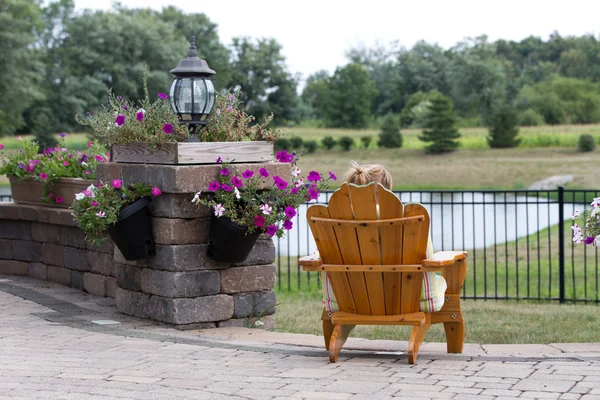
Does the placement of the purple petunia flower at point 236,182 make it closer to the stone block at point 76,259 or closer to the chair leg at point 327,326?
the chair leg at point 327,326

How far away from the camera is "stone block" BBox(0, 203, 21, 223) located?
8.17m

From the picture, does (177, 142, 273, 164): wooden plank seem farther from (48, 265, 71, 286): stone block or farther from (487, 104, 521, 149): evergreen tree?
(487, 104, 521, 149): evergreen tree

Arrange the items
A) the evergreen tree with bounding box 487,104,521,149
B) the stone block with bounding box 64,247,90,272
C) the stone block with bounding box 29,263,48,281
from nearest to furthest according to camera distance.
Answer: the stone block with bounding box 64,247,90,272 → the stone block with bounding box 29,263,48,281 → the evergreen tree with bounding box 487,104,521,149

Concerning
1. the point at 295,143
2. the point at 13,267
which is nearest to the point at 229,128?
the point at 13,267

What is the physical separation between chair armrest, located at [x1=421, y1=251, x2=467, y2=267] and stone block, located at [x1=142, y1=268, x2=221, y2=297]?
1.77 meters

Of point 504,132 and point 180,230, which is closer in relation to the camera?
point 180,230

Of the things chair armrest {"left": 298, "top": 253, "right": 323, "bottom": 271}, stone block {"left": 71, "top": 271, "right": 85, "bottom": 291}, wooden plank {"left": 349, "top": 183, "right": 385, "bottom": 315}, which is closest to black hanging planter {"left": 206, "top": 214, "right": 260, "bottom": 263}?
chair armrest {"left": 298, "top": 253, "right": 323, "bottom": 271}

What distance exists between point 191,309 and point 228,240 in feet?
1.86

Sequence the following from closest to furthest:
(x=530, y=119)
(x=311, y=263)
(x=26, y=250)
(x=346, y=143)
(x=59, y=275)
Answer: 1. (x=311, y=263)
2. (x=59, y=275)
3. (x=26, y=250)
4. (x=346, y=143)
5. (x=530, y=119)

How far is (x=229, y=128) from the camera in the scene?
6.15 metres

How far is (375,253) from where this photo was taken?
15.4 ft

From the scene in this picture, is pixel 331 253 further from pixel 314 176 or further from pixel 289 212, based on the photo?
pixel 314 176

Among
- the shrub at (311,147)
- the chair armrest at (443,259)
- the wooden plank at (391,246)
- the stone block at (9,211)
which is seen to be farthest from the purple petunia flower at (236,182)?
the shrub at (311,147)

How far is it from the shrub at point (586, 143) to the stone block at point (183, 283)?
3677cm
